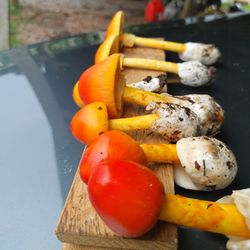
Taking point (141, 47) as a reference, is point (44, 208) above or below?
below

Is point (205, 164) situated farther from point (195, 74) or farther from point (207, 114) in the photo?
point (195, 74)

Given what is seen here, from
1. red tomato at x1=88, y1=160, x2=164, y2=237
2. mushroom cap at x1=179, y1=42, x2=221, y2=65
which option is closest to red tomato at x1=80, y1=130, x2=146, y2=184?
red tomato at x1=88, y1=160, x2=164, y2=237

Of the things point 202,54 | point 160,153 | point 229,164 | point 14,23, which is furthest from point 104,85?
point 14,23

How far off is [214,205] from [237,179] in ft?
0.68

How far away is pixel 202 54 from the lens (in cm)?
129

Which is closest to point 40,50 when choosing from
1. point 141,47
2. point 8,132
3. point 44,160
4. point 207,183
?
point 141,47

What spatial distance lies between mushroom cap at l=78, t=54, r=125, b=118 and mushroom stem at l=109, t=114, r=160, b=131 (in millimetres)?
44

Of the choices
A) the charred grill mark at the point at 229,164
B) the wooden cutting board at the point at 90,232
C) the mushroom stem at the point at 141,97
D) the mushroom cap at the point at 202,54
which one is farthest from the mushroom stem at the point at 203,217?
the mushroom cap at the point at 202,54

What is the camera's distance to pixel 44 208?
0.70 metres

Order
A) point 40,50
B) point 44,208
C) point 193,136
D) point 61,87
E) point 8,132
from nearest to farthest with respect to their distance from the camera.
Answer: point 44,208, point 193,136, point 8,132, point 61,87, point 40,50

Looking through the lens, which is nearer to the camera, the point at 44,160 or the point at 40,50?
the point at 44,160

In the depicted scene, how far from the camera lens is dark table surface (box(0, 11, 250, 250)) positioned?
26.4 inches

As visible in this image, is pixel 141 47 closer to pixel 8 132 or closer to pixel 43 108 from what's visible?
pixel 43 108

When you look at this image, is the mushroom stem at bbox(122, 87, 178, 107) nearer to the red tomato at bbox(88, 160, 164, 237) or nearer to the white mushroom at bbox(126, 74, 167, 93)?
the white mushroom at bbox(126, 74, 167, 93)
